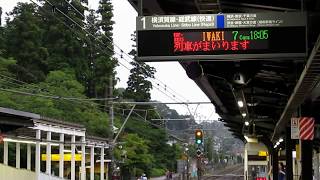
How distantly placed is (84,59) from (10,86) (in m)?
26.4

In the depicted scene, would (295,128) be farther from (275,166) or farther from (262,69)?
(275,166)

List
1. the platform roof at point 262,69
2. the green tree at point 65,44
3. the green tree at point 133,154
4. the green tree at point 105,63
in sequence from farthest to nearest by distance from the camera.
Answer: the green tree at point 65,44
the green tree at point 105,63
the green tree at point 133,154
the platform roof at point 262,69

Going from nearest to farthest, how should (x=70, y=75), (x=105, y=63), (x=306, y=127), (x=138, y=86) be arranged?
(x=306, y=127)
(x=70, y=75)
(x=105, y=63)
(x=138, y=86)

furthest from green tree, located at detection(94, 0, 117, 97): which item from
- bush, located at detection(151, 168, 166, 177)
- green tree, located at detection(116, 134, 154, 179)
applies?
green tree, located at detection(116, 134, 154, 179)

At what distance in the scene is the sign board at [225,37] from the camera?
8766 mm

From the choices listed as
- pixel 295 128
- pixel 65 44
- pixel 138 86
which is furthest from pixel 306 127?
pixel 138 86

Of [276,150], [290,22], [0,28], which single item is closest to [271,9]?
[290,22]

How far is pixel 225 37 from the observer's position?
883 centimetres

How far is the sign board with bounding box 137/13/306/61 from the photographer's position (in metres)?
8.77

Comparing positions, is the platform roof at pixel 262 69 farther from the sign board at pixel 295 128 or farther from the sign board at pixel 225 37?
the sign board at pixel 295 128

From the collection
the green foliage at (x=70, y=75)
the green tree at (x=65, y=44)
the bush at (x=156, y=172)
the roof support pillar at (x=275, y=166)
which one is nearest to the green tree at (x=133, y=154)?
the green foliage at (x=70, y=75)

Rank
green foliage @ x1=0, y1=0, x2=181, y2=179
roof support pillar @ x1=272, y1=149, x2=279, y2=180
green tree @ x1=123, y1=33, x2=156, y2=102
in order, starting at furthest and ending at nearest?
green tree @ x1=123, y1=33, x2=156, y2=102 → green foliage @ x1=0, y1=0, x2=181, y2=179 → roof support pillar @ x1=272, y1=149, x2=279, y2=180

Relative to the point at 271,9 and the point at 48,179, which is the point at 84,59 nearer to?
the point at 48,179

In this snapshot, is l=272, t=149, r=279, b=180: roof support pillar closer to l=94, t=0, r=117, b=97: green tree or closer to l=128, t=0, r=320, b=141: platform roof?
l=128, t=0, r=320, b=141: platform roof
